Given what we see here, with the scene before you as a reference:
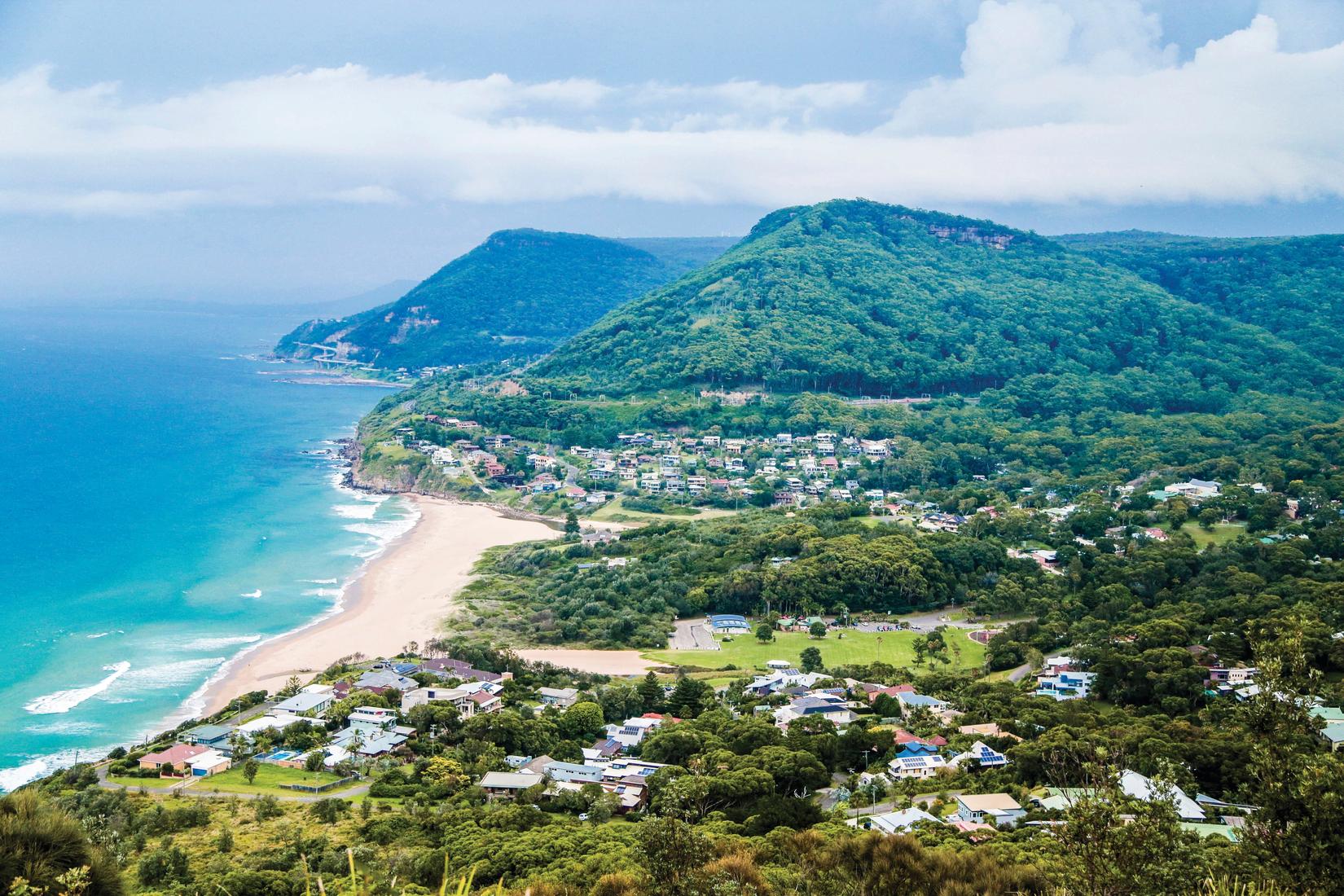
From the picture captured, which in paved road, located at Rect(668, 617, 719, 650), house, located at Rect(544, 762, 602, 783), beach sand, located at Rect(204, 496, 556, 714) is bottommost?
paved road, located at Rect(668, 617, 719, 650)

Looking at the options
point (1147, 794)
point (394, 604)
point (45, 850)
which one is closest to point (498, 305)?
point (394, 604)

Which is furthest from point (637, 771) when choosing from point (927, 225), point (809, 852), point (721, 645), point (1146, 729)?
point (927, 225)

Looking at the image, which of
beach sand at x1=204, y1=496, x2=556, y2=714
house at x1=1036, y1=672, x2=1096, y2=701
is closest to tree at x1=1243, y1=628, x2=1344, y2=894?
house at x1=1036, y1=672, x2=1096, y2=701

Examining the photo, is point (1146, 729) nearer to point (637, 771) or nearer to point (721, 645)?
point (637, 771)

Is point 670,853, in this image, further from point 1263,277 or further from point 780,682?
point 1263,277

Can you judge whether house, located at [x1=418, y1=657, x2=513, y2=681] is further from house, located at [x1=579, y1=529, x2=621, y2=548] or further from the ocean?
house, located at [x1=579, y1=529, x2=621, y2=548]

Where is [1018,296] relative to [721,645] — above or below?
above

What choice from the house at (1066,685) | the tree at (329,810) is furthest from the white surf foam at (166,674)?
the house at (1066,685)
